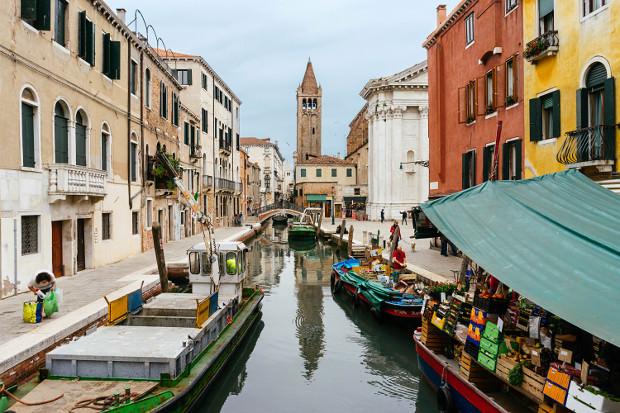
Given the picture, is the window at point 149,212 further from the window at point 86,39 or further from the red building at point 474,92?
the red building at point 474,92

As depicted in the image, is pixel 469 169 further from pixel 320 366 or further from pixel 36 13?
pixel 36 13

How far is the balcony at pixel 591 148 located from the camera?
36.7ft

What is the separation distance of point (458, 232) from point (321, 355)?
5.25 m

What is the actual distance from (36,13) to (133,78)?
8.46m

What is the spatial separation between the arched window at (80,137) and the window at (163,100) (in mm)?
8699

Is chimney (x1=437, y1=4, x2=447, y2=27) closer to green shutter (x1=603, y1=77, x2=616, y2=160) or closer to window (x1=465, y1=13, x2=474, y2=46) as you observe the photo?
window (x1=465, y1=13, x2=474, y2=46)

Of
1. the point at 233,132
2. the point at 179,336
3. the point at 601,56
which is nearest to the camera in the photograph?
the point at 179,336

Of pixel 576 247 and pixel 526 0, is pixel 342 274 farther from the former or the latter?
pixel 576 247

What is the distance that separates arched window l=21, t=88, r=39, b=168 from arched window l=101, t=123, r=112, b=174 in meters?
4.79

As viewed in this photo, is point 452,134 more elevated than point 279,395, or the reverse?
point 452,134

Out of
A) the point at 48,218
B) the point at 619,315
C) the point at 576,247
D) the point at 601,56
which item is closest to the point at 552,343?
the point at 576,247

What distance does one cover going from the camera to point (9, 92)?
Answer: 1215 centimetres

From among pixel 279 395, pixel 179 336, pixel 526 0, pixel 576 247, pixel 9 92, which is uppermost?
pixel 526 0

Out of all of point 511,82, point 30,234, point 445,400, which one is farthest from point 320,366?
point 511,82
